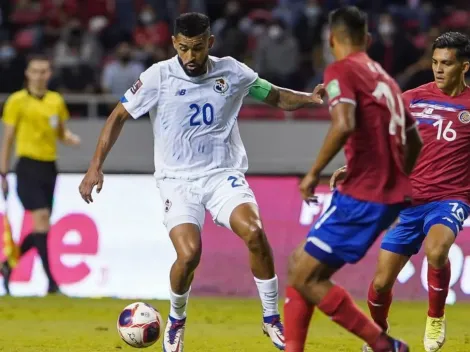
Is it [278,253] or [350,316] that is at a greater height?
[350,316]

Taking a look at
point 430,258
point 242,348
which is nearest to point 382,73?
point 430,258

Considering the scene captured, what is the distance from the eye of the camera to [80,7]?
744 inches

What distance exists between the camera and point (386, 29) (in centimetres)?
1744

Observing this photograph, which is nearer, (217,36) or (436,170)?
(436,170)

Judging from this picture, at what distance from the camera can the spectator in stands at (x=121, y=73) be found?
16828 mm

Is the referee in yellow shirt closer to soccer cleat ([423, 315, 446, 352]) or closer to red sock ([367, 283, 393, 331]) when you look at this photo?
red sock ([367, 283, 393, 331])

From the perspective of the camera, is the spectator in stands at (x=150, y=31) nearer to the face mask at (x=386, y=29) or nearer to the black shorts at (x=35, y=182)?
the face mask at (x=386, y=29)

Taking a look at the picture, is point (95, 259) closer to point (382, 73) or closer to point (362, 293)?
point (362, 293)

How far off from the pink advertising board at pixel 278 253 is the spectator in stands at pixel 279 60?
415 centimetres

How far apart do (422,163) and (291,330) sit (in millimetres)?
2386

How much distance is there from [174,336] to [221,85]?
6.13 feet

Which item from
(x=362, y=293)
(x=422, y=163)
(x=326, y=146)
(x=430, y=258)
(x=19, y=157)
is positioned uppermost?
(x=326, y=146)

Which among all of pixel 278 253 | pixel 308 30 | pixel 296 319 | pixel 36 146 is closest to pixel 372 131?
pixel 296 319

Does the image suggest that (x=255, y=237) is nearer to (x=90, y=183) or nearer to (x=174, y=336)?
(x=174, y=336)
